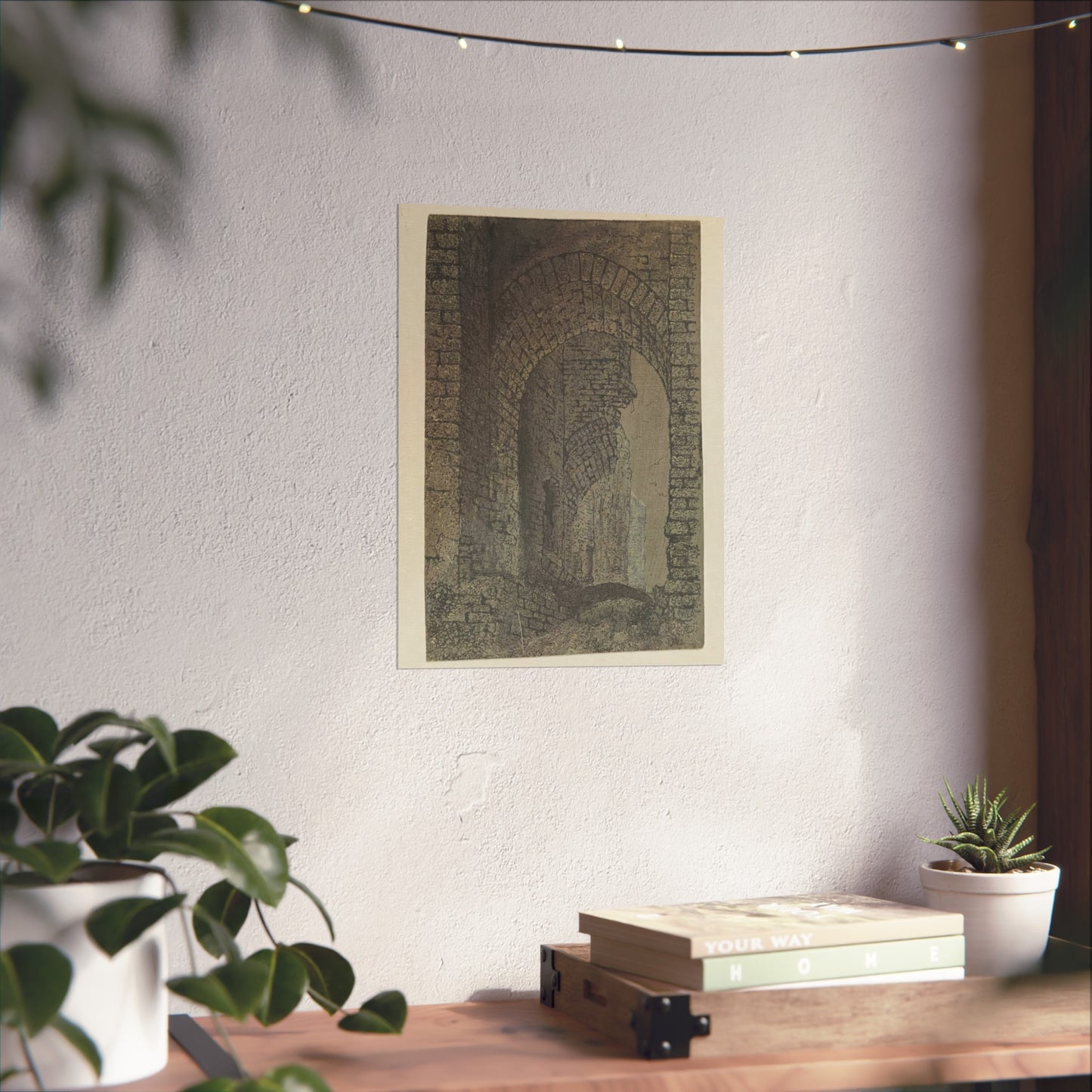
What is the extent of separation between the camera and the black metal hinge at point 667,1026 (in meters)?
1.02

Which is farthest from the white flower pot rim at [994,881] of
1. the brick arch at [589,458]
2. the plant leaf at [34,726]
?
the plant leaf at [34,726]

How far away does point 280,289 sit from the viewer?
1.27m

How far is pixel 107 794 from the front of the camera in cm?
89

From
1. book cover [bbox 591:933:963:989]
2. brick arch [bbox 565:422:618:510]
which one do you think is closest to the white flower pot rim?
book cover [bbox 591:933:963:989]

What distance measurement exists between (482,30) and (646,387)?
17.4 inches

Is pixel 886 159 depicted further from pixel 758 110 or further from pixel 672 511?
pixel 672 511

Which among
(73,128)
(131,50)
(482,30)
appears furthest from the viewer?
(482,30)

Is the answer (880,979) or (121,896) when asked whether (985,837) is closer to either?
(880,979)

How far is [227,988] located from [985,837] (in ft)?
2.79

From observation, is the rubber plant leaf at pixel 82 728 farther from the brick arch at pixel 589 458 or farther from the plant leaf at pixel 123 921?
the brick arch at pixel 589 458

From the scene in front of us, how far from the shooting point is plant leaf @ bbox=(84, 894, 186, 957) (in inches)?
34.2

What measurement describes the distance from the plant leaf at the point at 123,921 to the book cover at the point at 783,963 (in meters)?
0.45

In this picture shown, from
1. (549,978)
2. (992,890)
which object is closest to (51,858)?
(549,978)

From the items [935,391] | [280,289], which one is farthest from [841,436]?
[280,289]
